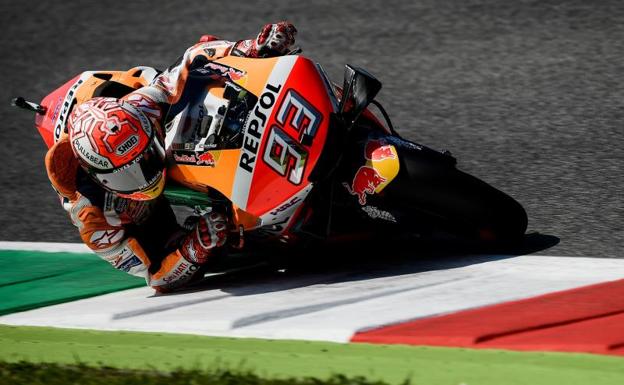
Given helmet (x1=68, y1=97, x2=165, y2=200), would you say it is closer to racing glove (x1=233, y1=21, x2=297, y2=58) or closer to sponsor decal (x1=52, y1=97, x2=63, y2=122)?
sponsor decal (x1=52, y1=97, x2=63, y2=122)

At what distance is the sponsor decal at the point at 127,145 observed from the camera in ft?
17.4

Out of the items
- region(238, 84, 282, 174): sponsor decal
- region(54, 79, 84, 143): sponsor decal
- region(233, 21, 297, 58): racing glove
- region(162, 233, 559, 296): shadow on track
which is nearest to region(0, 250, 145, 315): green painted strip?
region(162, 233, 559, 296): shadow on track

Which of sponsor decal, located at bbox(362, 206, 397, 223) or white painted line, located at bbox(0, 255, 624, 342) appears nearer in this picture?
white painted line, located at bbox(0, 255, 624, 342)

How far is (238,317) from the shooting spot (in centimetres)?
511

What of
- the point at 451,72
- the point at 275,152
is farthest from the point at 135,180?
the point at 451,72

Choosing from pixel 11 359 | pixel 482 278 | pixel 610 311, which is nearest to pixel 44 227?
pixel 11 359

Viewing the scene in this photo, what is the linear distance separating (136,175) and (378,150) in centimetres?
118

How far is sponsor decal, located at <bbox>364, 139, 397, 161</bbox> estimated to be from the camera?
5398 millimetres

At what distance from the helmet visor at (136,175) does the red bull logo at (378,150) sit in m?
1.03

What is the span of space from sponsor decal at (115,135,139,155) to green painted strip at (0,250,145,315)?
1039 mm

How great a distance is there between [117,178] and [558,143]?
3.05m

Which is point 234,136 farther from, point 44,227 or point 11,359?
point 44,227

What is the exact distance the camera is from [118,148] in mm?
5293

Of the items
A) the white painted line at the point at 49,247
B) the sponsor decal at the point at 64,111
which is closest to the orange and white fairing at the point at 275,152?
the sponsor decal at the point at 64,111
